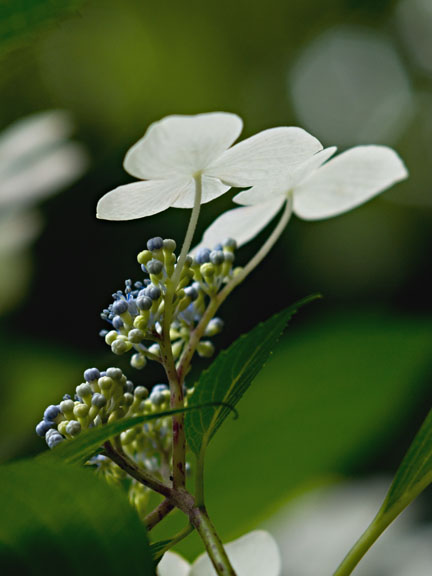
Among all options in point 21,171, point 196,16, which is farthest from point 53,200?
point 196,16

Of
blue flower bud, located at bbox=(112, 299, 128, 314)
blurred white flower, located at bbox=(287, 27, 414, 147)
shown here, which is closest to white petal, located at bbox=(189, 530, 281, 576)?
blue flower bud, located at bbox=(112, 299, 128, 314)

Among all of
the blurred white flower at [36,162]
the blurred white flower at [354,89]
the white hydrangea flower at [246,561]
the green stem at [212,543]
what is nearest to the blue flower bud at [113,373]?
the green stem at [212,543]

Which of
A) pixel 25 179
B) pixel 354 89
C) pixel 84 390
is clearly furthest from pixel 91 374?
pixel 354 89

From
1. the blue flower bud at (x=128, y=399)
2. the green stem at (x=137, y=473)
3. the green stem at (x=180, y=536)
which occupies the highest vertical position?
the blue flower bud at (x=128, y=399)

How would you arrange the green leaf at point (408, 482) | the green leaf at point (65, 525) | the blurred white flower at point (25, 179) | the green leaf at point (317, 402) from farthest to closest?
the blurred white flower at point (25, 179)
the green leaf at point (317, 402)
the green leaf at point (408, 482)
the green leaf at point (65, 525)

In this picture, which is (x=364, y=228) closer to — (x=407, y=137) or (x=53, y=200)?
(x=407, y=137)

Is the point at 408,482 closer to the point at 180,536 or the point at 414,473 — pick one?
the point at 414,473

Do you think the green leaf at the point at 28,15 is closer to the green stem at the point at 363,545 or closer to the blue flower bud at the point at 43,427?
the blue flower bud at the point at 43,427

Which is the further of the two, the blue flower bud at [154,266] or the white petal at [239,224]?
the white petal at [239,224]
